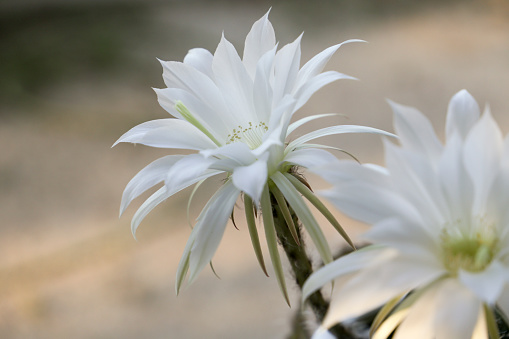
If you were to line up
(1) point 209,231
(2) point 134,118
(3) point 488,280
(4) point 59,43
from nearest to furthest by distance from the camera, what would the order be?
(3) point 488,280, (1) point 209,231, (2) point 134,118, (4) point 59,43

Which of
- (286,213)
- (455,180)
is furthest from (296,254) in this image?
(455,180)

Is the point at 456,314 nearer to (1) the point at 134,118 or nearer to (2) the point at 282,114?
(2) the point at 282,114

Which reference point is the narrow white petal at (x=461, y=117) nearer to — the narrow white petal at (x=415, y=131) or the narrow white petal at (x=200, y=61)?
the narrow white petal at (x=415, y=131)

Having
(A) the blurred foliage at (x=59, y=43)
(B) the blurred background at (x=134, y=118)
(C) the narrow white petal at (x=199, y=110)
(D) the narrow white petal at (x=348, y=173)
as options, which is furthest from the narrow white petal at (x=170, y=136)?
(A) the blurred foliage at (x=59, y=43)

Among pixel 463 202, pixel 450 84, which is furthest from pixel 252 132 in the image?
pixel 450 84

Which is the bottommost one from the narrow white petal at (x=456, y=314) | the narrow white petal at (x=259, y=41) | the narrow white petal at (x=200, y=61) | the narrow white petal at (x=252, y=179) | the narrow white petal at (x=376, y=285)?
the narrow white petal at (x=456, y=314)
